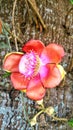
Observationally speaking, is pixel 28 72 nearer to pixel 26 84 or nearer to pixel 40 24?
pixel 26 84

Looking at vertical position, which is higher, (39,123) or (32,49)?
(32,49)

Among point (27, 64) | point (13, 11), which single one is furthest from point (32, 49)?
point (13, 11)

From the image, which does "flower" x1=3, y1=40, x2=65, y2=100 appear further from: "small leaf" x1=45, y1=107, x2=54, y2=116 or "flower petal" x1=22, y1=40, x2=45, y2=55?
"small leaf" x1=45, y1=107, x2=54, y2=116

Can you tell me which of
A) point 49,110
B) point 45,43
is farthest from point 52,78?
point 45,43

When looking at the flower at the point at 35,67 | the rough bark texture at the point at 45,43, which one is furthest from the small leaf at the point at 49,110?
the flower at the point at 35,67

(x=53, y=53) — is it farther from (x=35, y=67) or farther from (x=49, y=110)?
(x=49, y=110)
